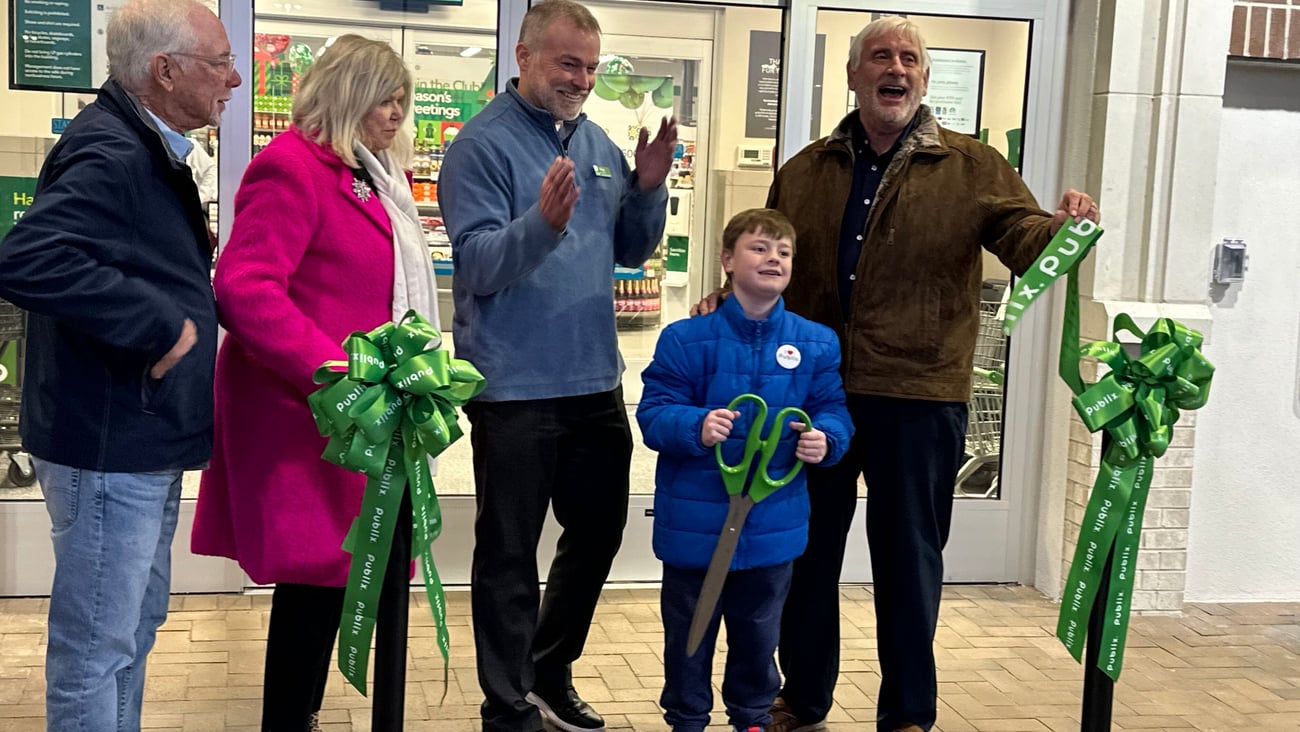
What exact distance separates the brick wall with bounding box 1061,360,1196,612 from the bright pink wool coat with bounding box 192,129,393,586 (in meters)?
2.90

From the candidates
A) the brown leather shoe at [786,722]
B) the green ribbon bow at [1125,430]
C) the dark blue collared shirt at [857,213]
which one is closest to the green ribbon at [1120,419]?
the green ribbon bow at [1125,430]

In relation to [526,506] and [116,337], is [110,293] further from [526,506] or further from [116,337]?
[526,506]

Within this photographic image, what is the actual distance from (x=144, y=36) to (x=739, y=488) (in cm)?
154

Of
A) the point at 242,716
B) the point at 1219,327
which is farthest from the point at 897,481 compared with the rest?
the point at 1219,327

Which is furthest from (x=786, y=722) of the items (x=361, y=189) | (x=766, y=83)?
(x=766, y=83)

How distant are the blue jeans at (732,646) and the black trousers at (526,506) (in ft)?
1.02

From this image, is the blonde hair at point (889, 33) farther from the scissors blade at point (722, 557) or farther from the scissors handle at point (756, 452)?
the scissors blade at point (722, 557)

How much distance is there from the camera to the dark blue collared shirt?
3.57m

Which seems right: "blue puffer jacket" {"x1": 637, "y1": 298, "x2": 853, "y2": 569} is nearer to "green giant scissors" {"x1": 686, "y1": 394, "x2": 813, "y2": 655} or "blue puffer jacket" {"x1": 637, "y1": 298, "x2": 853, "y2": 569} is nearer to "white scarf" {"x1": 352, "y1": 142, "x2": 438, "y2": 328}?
"green giant scissors" {"x1": 686, "y1": 394, "x2": 813, "y2": 655}

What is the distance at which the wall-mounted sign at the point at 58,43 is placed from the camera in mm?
4676

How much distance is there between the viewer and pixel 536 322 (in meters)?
3.38

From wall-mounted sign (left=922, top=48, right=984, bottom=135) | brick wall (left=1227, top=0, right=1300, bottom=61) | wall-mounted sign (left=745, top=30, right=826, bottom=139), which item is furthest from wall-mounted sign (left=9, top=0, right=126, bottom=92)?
brick wall (left=1227, top=0, right=1300, bottom=61)

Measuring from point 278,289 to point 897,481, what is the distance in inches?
61.7

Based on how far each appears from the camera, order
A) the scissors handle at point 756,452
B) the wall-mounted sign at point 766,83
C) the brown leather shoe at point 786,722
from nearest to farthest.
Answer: the scissors handle at point 756,452, the brown leather shoe at point 786,722, the wall-mounted sign at point 766,83
